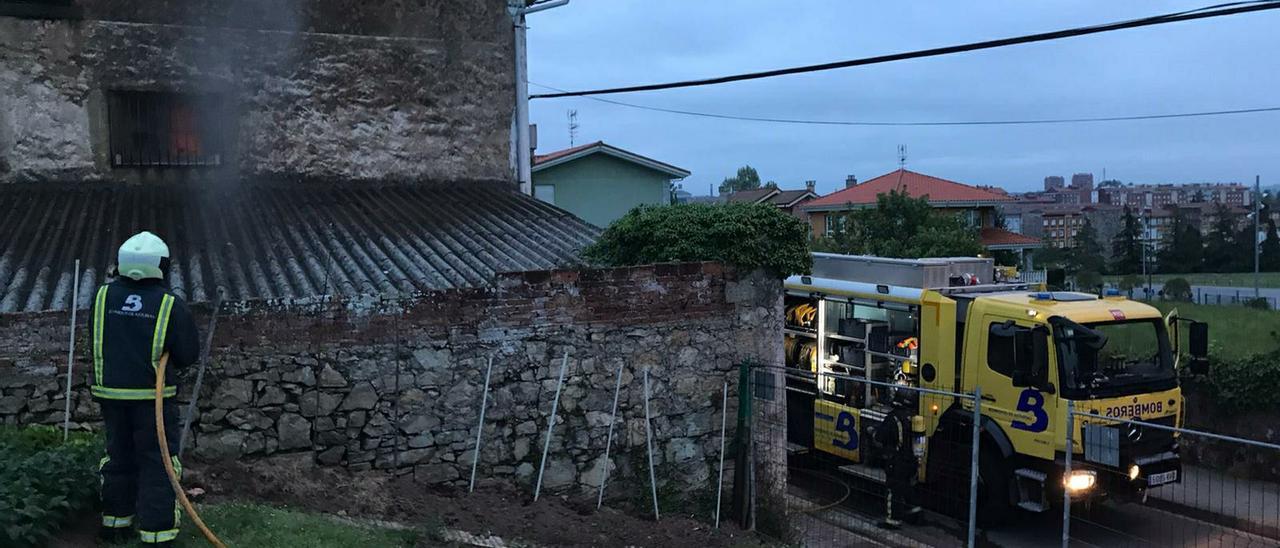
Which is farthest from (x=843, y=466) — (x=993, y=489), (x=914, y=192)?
(x=914, y=192)

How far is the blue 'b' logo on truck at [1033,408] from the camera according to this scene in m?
10.1

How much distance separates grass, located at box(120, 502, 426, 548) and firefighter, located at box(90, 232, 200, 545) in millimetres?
394

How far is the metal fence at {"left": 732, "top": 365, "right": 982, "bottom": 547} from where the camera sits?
9.49m

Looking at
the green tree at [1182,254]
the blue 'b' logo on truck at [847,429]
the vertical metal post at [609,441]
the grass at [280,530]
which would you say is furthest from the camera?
the green tree at [1182,254]

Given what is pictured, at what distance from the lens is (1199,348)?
10727 mm

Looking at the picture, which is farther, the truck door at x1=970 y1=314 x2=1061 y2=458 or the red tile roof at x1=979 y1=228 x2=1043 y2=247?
the red tile roof at x1=979 y1=228 x2=1043 y2=247

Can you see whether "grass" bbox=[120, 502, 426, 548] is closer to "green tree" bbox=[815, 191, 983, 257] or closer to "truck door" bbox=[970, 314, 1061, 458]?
"truck door" bbox=[970, 314, 1061, 458]

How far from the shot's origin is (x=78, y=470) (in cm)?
575

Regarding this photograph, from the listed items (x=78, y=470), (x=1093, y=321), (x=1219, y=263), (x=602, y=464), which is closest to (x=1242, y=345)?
(x=1093, y=321)

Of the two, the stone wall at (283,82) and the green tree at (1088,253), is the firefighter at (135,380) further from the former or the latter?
the green tree at (1088,253)

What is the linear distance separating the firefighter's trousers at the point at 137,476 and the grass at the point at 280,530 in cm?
34

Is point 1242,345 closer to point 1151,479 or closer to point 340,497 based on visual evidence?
point 1151,479

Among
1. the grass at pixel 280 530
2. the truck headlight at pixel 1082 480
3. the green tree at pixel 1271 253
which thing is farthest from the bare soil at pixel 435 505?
the green tree at pixel 1271 253

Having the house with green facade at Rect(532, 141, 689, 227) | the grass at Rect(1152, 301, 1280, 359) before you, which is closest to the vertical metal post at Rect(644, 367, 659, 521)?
the grass at Rect(1152, 301, 1280, 359)
